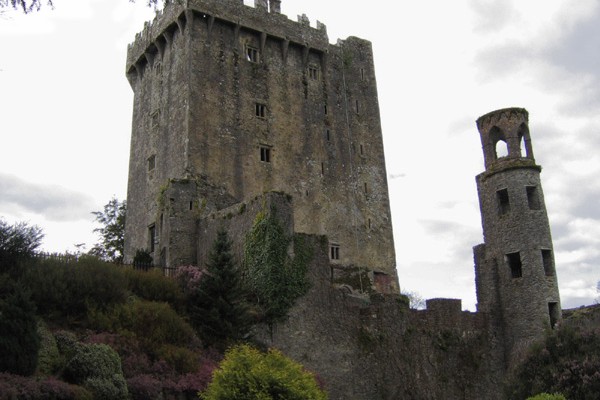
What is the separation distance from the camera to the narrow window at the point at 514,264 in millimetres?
30469

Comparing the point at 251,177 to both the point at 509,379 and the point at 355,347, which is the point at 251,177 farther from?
the point at 509,379

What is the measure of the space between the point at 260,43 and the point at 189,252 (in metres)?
12.1

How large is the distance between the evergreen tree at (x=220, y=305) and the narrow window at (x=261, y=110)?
43.7ft

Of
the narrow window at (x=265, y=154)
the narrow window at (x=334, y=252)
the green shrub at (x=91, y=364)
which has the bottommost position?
the green shrub at (x=91, y=364)

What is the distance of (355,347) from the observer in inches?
1016

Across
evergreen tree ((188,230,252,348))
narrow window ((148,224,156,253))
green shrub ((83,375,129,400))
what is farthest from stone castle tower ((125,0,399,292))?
green shrub ((83,375,129,400))

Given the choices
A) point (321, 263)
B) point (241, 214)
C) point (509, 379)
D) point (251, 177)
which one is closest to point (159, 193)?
point (251, 177)

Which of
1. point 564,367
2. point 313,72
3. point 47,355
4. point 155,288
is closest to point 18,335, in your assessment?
point 47,355

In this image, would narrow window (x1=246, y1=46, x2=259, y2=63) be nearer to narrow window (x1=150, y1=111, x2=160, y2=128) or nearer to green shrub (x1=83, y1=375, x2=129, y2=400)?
narrow window (x1=150, y1=111, x2=160, y2=128)

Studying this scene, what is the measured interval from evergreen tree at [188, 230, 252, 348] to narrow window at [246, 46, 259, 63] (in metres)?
15.3

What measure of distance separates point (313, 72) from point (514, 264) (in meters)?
14.8

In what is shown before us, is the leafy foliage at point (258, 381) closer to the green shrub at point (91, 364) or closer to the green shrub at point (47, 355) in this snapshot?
the green shrub at point (91, 364)

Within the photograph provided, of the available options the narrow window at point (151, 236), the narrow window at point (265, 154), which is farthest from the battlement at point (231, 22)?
the narrow window at point (151, 236)

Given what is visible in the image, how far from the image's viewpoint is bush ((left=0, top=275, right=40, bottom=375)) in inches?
658
